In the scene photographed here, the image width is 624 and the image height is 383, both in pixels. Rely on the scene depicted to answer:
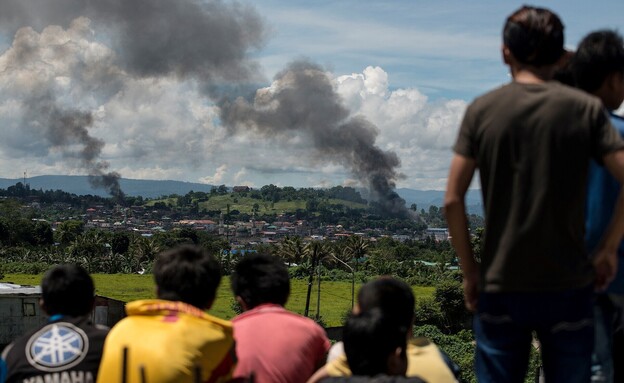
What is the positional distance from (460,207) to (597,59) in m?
0.96

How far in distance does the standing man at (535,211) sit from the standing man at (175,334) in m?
1.09

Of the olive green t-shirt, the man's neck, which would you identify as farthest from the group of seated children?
the man's neck

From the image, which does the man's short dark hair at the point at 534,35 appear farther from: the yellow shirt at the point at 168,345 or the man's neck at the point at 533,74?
the yellow shirt at the point at 168,345

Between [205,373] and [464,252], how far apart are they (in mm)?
1177

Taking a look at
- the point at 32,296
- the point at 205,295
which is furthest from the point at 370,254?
the point at 205,295

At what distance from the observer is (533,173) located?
323cm

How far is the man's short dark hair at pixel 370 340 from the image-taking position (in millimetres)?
3252

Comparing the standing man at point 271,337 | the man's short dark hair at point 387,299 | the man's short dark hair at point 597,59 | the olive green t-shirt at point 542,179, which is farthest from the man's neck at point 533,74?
the standing man at point 271,337

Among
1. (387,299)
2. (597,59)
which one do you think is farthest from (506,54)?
(387,299)

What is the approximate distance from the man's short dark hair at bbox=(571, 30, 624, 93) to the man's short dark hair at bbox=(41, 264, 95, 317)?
2294 mm

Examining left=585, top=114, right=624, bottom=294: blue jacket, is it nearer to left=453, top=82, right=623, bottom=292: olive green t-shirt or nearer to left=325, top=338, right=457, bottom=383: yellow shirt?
left=453, top=82, right=623, bottom=292: olive green t-shirt

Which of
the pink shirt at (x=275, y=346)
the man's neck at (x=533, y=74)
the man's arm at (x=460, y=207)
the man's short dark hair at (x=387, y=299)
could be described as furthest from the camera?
the pink shirt at (x=275, y=346)

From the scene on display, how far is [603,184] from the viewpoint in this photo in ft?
11.6

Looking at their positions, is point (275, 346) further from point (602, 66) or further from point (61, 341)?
point (602, 66)
